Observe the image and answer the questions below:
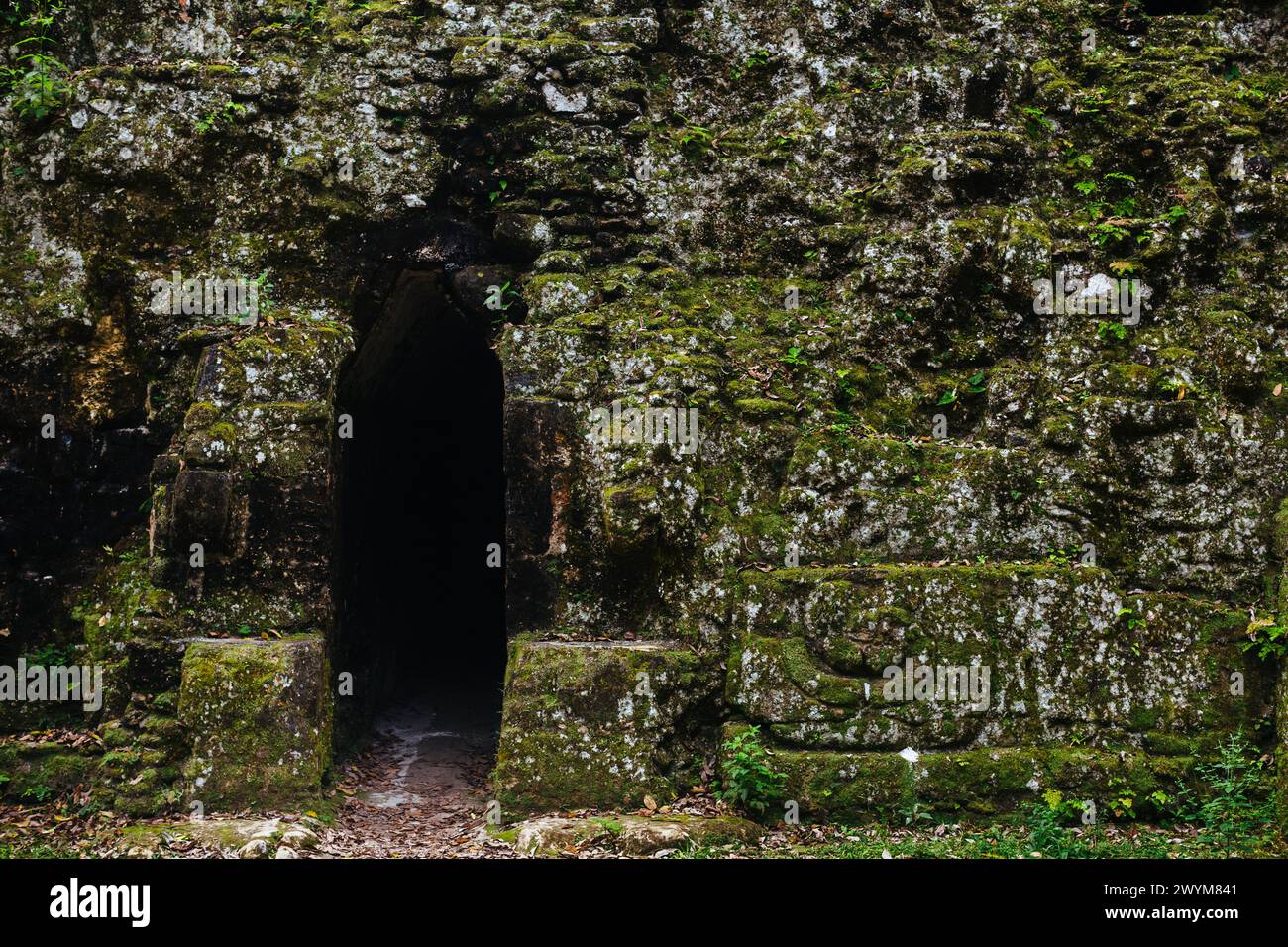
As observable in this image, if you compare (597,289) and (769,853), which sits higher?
(597,289)

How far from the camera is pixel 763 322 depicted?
29.4 feet

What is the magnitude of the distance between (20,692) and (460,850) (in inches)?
166

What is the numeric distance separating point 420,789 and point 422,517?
16.0 feet

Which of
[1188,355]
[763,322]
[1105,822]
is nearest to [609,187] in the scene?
[763,322]

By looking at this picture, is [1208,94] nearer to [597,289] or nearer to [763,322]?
[763,322]

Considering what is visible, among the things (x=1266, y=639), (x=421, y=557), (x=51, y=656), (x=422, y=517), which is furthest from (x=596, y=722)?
(x=422, y=517)

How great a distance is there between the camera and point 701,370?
8523 millimetres

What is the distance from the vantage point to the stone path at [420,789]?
293 inches

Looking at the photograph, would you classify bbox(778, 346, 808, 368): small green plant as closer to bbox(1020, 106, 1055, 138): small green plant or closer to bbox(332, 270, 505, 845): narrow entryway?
bbox(332, 270, 505, 845): narrow entryway

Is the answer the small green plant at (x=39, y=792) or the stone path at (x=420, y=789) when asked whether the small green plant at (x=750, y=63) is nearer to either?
the stone path at (x=420, y=789)

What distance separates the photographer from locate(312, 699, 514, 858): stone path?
7.44 meters

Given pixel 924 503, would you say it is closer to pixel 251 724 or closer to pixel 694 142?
pixel 694 142

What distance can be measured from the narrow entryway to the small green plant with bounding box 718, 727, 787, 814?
2.47 m

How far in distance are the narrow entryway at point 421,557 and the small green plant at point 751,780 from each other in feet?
8.09
